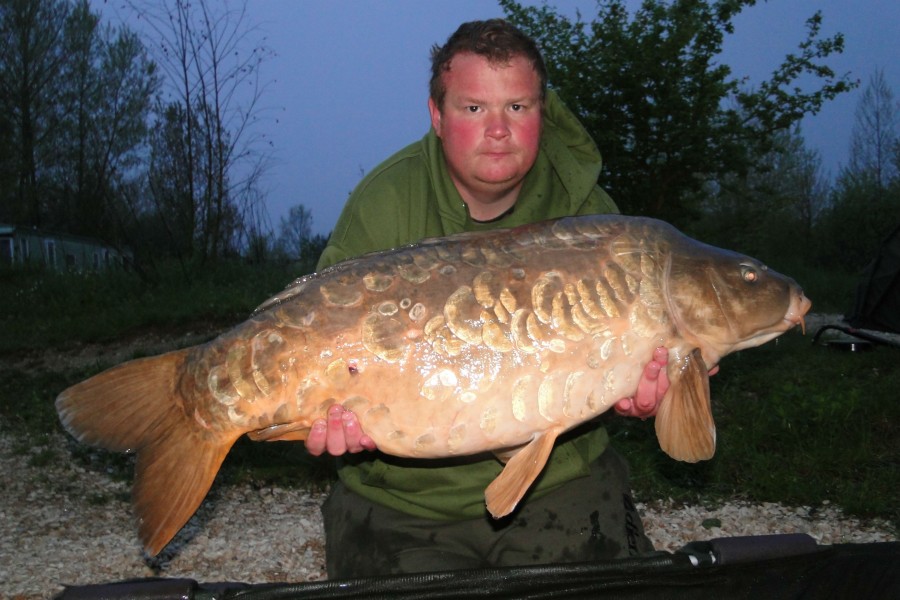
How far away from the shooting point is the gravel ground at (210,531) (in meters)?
2.83

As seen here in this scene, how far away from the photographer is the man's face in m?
1.91

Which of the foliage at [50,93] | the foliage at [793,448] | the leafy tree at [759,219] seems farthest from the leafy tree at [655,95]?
the foliage at [50,93]

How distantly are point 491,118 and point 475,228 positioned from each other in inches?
11.3

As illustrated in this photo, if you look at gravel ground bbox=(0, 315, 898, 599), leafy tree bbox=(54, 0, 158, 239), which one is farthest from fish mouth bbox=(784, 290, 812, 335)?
leafy tree bbox=(54, 0, 158, 239)

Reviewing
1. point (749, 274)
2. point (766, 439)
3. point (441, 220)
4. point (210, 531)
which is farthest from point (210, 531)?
point (766, 439)

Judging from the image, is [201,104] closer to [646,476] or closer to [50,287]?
[50,287]

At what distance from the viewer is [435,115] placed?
2.07m

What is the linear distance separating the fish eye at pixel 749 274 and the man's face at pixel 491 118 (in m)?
0.51

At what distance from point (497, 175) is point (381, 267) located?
43 centimetres

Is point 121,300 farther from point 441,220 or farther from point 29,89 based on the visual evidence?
point 29,89

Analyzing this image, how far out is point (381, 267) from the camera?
165cm

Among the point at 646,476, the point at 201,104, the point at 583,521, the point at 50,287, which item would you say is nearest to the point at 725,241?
the point at 201,104

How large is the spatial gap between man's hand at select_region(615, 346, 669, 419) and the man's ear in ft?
2.45

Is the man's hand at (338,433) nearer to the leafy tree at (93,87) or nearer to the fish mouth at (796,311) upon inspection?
the fish mouth at (796,311)
